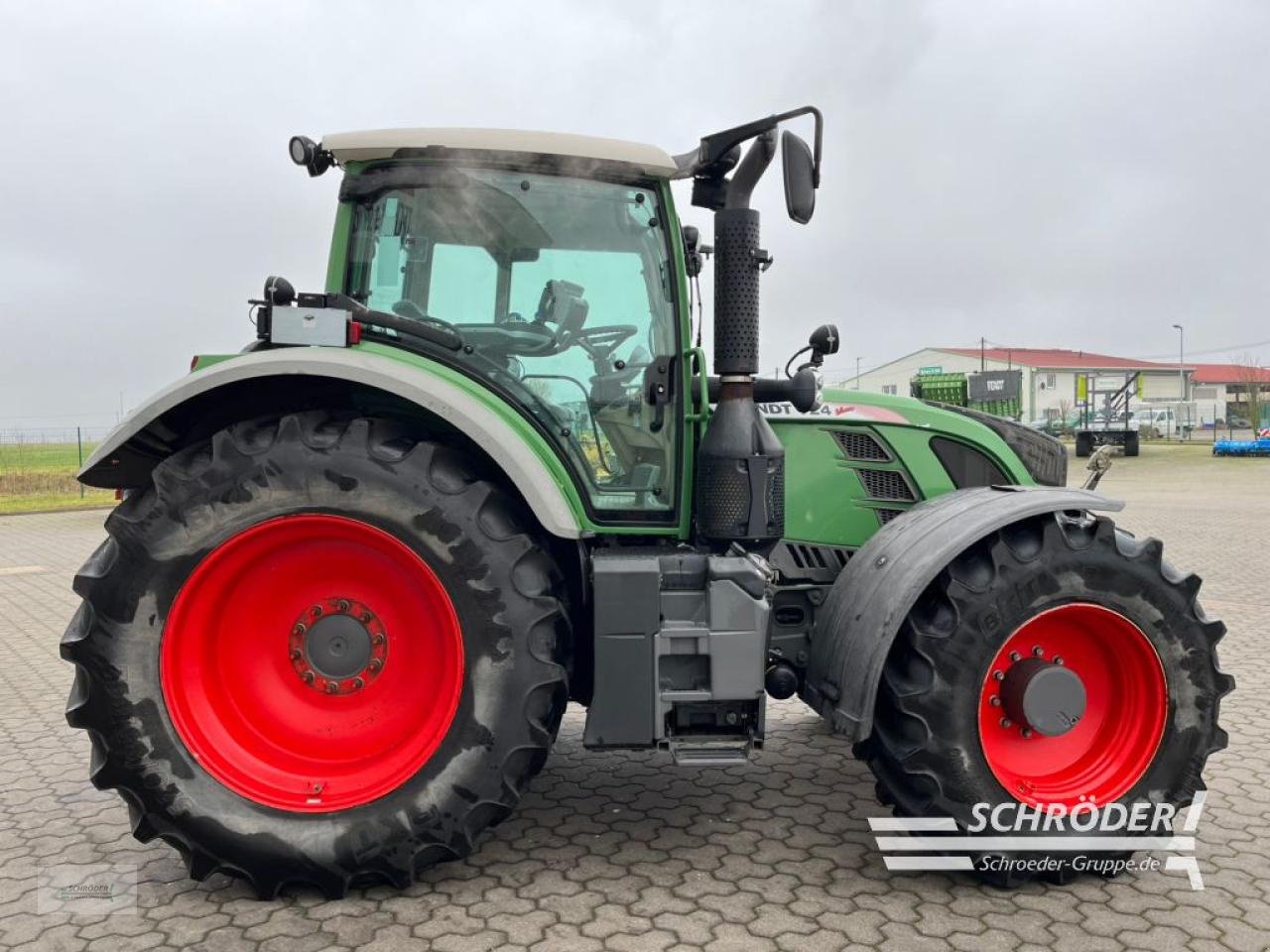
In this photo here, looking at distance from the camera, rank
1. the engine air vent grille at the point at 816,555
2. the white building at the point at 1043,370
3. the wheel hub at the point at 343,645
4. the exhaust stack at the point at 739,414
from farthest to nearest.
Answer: the white building at the point at 1043,370 < the engine air vent grille at the point at 816,555 < the exhaust stack at the point at 739,414 < the wheel hub at the point at 343,645

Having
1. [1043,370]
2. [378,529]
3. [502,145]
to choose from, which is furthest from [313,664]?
[1043,370]

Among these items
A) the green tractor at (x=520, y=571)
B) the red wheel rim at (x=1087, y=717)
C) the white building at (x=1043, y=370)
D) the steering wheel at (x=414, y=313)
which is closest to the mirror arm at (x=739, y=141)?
the green tractor at (x=520, y=571)

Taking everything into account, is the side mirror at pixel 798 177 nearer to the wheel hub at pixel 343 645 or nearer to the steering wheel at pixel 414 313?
the steering wheel at pixel 414 313

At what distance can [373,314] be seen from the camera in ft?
11.2

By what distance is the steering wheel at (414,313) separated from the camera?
3.53 meters

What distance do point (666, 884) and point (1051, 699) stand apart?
1421 millimetres

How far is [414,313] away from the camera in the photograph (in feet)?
11.6

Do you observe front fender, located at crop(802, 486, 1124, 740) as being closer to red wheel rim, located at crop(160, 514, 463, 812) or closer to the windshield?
the windshield

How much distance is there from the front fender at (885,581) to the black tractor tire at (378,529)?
38.4 inches

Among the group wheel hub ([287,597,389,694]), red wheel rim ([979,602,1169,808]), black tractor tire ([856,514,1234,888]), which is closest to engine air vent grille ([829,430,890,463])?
black tractor tire ([856,514,1234,888])

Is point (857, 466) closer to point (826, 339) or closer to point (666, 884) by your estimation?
point (826, 339)

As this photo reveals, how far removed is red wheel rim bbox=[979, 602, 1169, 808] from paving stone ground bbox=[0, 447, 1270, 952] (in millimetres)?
325

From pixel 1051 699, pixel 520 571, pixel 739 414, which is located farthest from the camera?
pixel 739 414

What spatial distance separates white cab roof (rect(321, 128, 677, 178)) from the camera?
3.36 meters
